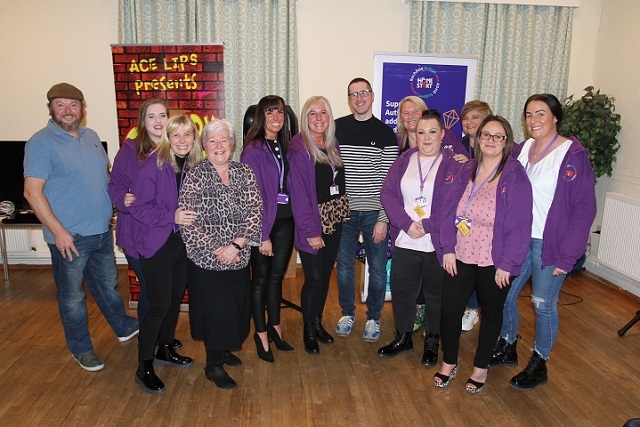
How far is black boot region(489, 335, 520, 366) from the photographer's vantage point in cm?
309

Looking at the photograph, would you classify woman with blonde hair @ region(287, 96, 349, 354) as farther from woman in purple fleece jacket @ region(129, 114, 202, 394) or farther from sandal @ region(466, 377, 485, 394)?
sandal @ region(466, 377, 485, 394)

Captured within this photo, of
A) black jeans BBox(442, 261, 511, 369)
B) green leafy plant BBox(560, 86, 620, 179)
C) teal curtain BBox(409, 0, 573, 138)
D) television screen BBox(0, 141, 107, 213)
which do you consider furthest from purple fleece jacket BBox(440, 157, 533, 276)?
television screen BBox(0, 141, 107, 213)

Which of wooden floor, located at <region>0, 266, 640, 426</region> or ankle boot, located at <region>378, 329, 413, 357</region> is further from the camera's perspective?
ankle boot, located at <region>378, 329, 413, 357</region>

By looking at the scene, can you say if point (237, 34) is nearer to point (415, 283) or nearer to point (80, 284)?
point (80, 284)

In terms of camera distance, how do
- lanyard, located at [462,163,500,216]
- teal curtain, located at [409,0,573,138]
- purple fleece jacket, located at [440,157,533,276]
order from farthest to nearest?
teal curtain, located at [409,0,573,138]
lanyard, located at [462,163,500,216]
purple fleece jacket, located at [440,157,533,276]

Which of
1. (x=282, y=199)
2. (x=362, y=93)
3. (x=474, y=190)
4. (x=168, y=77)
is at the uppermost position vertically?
(x=168, y=77)

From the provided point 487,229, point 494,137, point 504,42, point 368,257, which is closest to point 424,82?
point 504,42

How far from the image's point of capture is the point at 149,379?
9.02 feet

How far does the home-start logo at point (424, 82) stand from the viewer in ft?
13.3

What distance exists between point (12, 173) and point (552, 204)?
175 inches

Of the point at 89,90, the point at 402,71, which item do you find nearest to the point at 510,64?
the point at 402,71

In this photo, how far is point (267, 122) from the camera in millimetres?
2877

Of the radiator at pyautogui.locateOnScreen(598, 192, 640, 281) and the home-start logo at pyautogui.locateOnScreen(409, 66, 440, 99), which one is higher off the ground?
the home-start logo at pyautogui.locateOnScreen(409, 66, 440, 99)

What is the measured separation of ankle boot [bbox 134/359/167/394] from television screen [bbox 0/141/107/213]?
256cm
